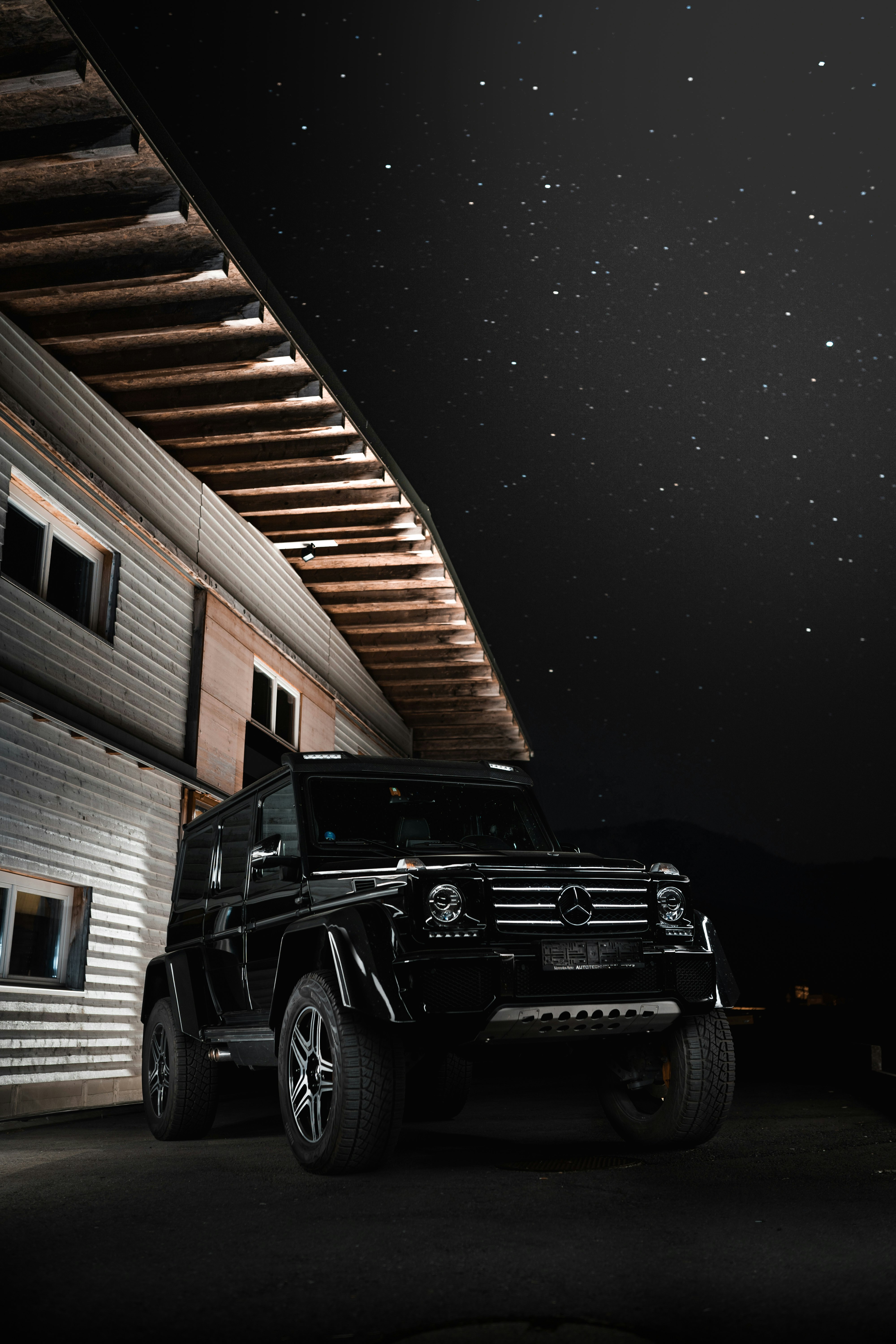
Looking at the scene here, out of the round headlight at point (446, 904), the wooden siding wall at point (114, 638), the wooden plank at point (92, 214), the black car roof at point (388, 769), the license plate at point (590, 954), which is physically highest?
the wooden plank at point (92, 214)

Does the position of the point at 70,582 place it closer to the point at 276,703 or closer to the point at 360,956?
the point at 276,703

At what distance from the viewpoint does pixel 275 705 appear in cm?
1648

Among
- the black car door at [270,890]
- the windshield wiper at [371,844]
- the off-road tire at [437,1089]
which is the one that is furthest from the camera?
the off-road tire at [437,1089]

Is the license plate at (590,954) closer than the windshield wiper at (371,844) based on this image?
Yes

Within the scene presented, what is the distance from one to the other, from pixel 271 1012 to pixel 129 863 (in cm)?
612

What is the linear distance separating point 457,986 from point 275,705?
1101 centimetres

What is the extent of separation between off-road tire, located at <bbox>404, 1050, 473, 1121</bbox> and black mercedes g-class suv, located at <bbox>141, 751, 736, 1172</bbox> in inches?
66.9

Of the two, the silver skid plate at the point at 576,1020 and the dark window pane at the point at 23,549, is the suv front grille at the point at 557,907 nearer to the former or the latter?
the silver skid plate at the point at 576,1020

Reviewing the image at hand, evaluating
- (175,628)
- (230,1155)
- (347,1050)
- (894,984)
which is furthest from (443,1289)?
(894,984)

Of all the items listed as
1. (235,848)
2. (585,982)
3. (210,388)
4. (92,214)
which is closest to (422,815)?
(235,848)

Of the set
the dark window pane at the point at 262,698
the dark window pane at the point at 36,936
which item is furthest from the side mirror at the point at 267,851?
the dark window pane at the point at 262,698

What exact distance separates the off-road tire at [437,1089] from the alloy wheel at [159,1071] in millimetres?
1846

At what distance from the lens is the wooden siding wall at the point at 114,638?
10500 millimetres

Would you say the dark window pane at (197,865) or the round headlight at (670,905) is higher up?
the dark window pane at (197,865)
